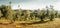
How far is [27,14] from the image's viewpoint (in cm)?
190

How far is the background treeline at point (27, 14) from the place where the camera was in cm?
187

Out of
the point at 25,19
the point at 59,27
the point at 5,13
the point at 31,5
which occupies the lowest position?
the point at 59,27

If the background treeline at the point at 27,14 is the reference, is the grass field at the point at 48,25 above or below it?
below

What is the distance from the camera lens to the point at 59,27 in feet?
6.04

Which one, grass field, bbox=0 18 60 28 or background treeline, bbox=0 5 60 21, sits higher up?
background treeline, bbox=0 5 60 21

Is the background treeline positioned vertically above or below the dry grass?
above

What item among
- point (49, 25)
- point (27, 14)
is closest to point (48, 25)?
point (49, 25)

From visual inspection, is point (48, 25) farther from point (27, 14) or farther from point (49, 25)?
point (27, 14)

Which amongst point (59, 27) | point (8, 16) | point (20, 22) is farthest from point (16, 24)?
point (59, 27)

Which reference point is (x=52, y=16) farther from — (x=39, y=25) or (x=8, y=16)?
(x=8, y=16)

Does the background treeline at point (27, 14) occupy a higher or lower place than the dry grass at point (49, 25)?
higher

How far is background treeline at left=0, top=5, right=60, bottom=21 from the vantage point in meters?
1.87

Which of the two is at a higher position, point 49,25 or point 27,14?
point 27,14

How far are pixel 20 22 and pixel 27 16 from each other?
0.16 metres
